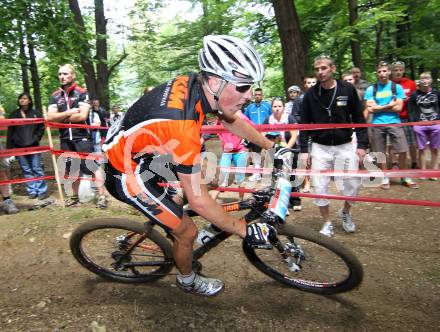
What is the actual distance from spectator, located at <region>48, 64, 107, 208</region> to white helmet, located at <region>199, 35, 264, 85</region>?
3875 millimetres

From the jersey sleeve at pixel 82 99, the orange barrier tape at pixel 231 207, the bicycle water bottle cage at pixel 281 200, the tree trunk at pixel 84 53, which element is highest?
the tree trunk at pixel 84 53

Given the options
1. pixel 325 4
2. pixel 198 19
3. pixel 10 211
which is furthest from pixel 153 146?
pixel 198 19

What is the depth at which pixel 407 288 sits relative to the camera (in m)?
3.57

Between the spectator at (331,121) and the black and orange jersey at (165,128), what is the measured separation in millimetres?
→ 2430

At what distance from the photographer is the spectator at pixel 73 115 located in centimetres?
584

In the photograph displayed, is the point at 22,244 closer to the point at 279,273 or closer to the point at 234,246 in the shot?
the point at 234,246

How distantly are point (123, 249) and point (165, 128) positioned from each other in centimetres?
168

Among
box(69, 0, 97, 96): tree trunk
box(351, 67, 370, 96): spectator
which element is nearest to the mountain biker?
box(351, 67, 370, 96): spectator

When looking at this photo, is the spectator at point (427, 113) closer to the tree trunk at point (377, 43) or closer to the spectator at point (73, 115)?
Result: the spectator at point (73, 115)

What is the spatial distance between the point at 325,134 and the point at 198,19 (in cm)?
1468

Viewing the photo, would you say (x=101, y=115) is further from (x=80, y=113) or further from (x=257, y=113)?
(x=257, y=113)

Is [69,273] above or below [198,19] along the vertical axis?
below

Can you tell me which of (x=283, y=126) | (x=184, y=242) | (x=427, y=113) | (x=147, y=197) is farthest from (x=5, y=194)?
(x=427, y=113)

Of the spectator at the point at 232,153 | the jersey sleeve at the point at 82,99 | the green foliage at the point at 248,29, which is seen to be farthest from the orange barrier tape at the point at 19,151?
the spectator at the point at 232,153
